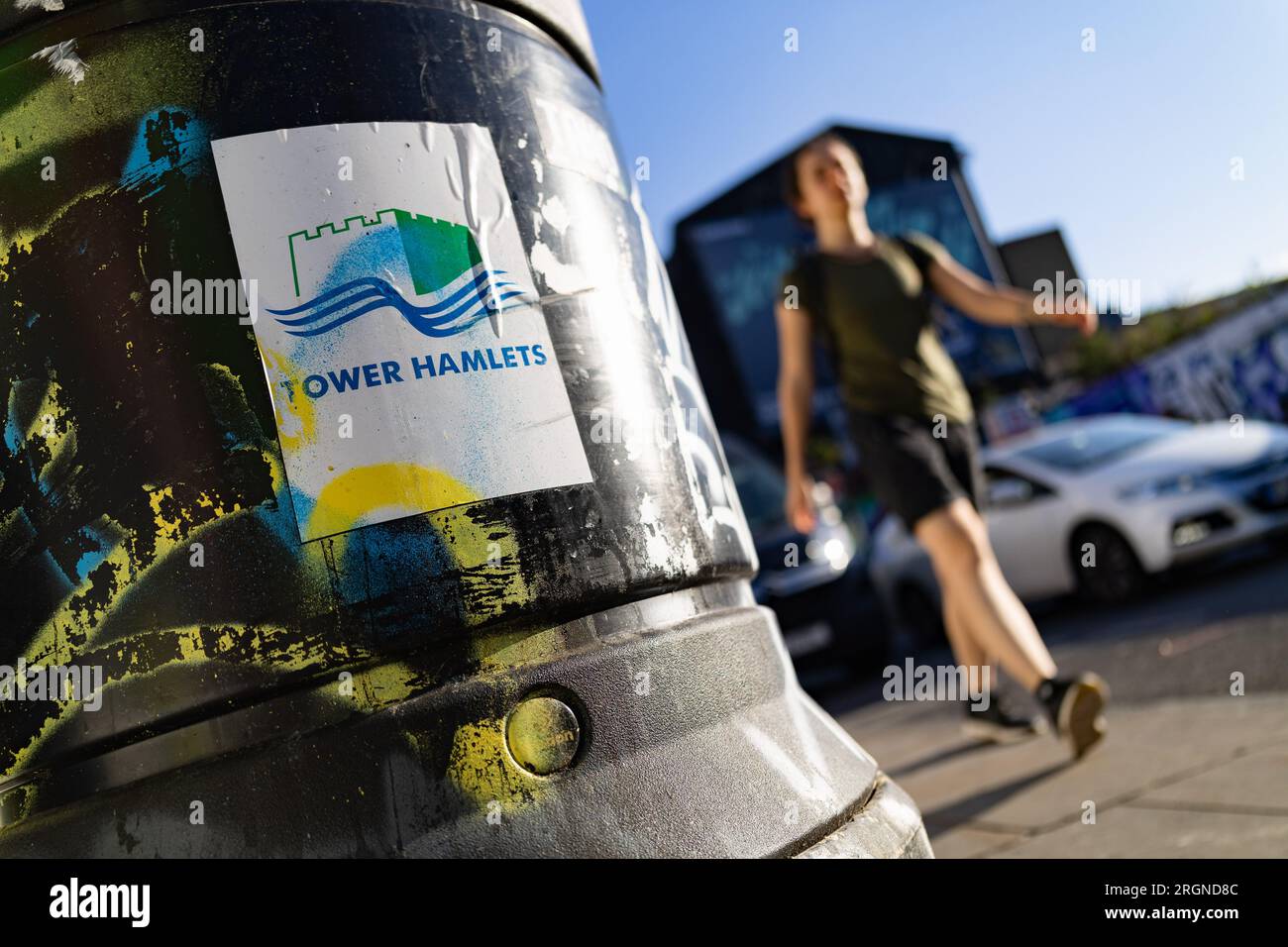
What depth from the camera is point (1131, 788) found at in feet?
8.50

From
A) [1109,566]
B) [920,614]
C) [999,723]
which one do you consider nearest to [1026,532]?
[1109,566]

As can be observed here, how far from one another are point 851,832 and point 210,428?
828mm

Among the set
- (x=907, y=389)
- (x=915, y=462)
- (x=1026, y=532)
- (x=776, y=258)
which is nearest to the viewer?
(x=915, y=462)

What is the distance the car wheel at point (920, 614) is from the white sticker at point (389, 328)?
28.8 ft

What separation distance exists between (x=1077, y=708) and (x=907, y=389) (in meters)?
1.06

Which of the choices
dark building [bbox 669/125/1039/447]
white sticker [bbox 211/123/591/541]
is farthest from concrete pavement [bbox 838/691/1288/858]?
dark building [bbox 669/125/1039/447]

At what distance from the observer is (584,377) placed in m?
1.29

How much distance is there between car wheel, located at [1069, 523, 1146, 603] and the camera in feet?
25.5

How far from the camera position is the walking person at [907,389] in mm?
3230
